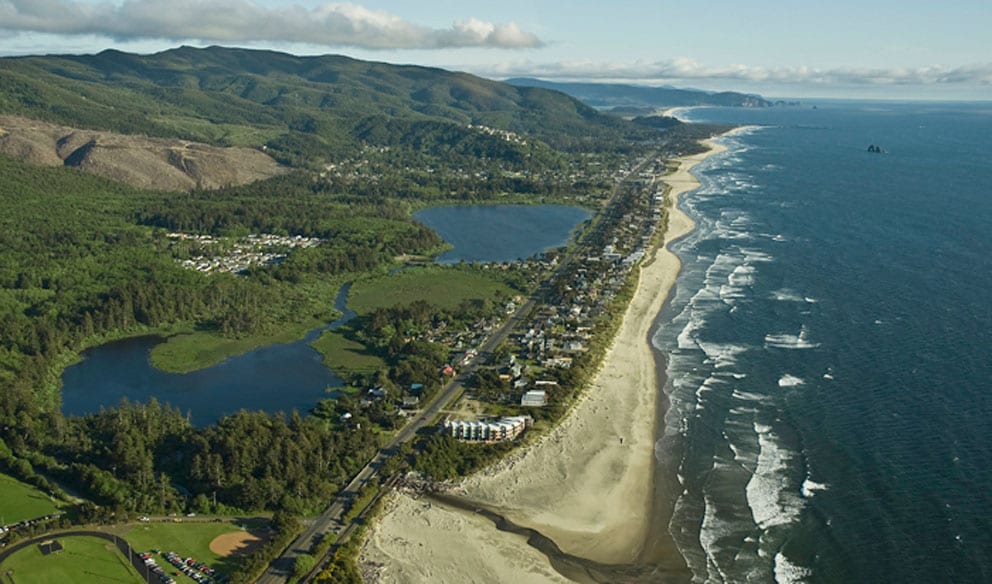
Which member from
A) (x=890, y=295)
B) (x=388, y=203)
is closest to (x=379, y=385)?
(x=890, y=295)

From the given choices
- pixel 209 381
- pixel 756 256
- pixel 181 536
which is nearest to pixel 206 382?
pixel 209 381

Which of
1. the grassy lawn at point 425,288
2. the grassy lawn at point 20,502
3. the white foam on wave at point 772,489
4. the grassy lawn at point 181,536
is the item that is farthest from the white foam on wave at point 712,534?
the grassy lawn at point 425,288

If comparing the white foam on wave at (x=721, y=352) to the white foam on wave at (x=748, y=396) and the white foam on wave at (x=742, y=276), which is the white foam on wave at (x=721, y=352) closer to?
the white foam on wave at (x=748, y=396)

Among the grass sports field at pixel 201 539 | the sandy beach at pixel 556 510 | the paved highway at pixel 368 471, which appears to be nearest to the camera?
the paved highway at pixel 368 471

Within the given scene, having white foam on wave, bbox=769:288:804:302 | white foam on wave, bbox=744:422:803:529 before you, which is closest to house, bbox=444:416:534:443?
white foam on wave, bbox=744:422:803:529

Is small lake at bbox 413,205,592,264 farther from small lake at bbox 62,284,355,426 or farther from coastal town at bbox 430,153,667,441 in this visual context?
small lake at bbox 62,284,355,426

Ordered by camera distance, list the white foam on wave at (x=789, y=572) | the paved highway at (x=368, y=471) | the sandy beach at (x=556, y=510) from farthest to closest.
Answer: the sandy beach at (x=556, y=510) < the paved highway at (x=368, y=471) < the white foam on wave at (x=789, y=572)
